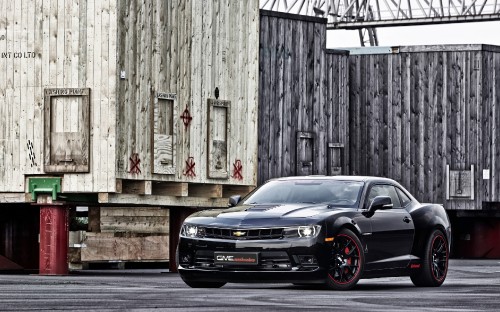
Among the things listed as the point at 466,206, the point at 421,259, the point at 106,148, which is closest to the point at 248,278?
the point at 421,259

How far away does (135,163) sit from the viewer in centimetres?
2614

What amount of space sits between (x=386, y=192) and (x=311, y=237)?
2568 mm

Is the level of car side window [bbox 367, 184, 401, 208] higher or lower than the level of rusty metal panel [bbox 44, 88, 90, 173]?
lower

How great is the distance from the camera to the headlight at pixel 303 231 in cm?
1647

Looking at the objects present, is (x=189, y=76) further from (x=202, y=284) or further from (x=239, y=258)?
(x=239, y=258)

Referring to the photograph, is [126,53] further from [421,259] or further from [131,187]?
[421,259]

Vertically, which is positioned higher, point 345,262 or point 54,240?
point 345,262

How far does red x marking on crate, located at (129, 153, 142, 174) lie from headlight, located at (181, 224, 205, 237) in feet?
29.4

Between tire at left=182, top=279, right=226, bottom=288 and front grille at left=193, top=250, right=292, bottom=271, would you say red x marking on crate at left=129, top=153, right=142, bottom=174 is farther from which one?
front grille at left=193, top=250, right=292, bottom=271

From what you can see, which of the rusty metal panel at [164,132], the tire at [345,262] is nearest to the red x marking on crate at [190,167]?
the rusty metal panel at [164,132]

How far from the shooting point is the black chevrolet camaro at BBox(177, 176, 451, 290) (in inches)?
647

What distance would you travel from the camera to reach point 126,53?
26.0 metres

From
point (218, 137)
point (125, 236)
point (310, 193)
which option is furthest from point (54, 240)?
point (310, 193)

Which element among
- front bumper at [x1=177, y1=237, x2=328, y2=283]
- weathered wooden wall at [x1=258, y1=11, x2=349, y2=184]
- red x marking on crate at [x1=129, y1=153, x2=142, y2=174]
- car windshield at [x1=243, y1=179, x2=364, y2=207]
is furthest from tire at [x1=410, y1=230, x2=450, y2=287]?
weathered wooden wall at [x1=258, y1=11, x2=349, y2=184]
